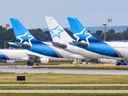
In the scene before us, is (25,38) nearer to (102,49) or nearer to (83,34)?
(83,34)

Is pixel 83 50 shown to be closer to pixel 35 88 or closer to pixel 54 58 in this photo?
pixel 54 58

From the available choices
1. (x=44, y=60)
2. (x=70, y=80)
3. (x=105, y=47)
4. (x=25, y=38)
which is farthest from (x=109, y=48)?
(x=70, y=80)

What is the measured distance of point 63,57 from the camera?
12119 cm

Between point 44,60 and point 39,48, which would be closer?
point 44,60

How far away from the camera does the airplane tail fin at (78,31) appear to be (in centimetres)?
10925

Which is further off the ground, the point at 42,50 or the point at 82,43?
the point at 82,43

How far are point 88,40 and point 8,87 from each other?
63.7 meters

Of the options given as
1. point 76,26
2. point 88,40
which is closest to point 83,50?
point 88,40

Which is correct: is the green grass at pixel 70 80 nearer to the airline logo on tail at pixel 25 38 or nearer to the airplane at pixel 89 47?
the airplane at pixel 89 47

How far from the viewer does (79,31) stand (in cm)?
11212

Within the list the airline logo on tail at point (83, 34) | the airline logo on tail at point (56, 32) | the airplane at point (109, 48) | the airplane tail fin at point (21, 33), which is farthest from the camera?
the airline logo on tail at point (56, 32)

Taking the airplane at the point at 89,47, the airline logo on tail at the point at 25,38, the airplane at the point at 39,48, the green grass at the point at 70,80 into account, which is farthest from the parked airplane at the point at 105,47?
the green grass at the point at 70,80

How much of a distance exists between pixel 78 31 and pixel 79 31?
0.83 ft

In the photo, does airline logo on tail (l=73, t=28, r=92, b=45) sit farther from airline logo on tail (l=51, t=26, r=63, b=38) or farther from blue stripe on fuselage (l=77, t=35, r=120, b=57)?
airline logo on tail (l=51, t=26, r=63, b=38)
